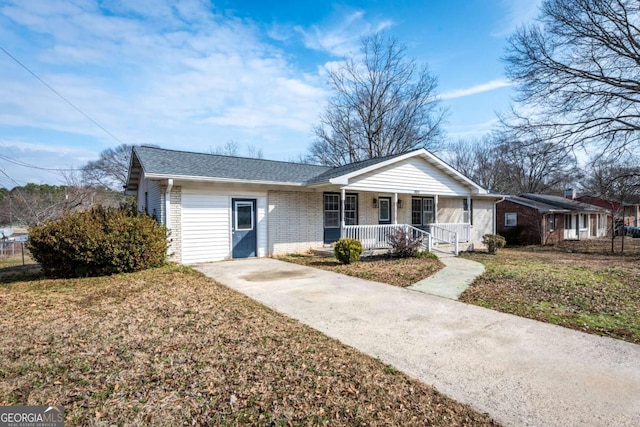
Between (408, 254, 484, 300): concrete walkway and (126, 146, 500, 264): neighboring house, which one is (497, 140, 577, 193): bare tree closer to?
(126, 146, 500, 264): neighboring house

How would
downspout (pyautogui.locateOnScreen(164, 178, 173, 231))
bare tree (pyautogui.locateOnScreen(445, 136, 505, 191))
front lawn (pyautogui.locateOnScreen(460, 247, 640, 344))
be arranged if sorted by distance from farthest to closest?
bare tree (pyautogui.locateOnScreen(445, 136, 505, 191)) → downspout (pyautogui.locateOnScreen(164, 178, 173, 231)) → front lawn (pyautogui.locateOnScreen(460, 247, 640, 344))

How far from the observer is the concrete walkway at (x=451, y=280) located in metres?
7.02

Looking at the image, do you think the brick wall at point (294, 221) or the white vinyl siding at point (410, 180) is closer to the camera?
the brick wall at point (294, 221)

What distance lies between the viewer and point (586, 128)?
16.3 meters

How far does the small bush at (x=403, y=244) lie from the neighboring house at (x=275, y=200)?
70 centimetres

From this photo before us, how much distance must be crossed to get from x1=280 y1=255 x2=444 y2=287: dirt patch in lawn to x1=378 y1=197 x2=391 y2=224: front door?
10.7 feet

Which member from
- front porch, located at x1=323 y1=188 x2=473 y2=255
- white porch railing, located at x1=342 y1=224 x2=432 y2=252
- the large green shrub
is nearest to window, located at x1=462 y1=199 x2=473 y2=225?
front porch, located at x1=323 y1=188 x2=473 y2=255

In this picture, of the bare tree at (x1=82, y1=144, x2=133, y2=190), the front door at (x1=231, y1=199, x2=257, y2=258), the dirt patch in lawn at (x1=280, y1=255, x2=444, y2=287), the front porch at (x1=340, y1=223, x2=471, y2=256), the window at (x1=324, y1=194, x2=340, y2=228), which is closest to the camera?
the dirt patch in lawn at (x1=280, y1=255, x2=444, y2=287)

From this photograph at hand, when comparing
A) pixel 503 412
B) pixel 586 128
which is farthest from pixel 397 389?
pixel 586 128

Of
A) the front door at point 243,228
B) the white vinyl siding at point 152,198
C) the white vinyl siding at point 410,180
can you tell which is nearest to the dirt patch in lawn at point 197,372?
the white vinyl siding at point 152,198

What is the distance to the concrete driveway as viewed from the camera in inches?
108

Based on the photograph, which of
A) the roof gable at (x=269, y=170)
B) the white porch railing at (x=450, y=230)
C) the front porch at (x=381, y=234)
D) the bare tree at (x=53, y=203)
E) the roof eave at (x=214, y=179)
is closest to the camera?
the roof eave at (x=214, y=179)

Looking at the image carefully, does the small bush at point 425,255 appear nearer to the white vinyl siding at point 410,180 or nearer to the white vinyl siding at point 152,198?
the white vinyl siding at point 410,180

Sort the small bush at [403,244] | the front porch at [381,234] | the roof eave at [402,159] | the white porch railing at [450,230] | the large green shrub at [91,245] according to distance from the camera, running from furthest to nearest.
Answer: the white porch railing at [450,230], the front porch at [381,234], the small bush at [403,244], the roof eave at [402,159], the large green shrub at [91,245]
